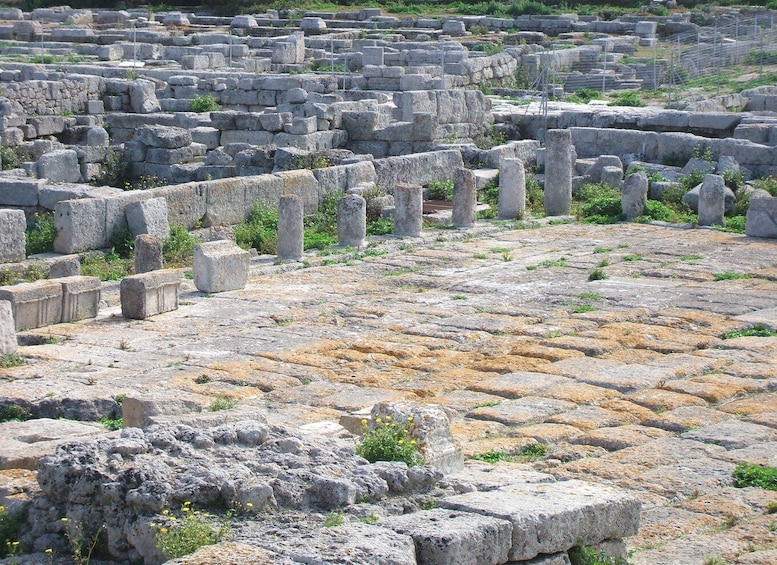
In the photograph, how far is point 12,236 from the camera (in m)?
17.3

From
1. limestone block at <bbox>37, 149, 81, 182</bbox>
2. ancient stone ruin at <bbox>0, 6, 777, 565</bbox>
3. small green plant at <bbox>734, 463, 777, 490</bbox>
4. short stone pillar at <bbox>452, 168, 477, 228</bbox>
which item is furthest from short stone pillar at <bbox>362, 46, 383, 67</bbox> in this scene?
small green plant at <bbox>734, 463, 777, 490</bbox>

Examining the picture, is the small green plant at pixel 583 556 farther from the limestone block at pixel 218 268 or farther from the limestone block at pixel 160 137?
the limestone block at pixel 160 137

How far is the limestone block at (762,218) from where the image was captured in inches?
816

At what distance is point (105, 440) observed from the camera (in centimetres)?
774

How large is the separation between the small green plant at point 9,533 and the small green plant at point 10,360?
533 centimetres

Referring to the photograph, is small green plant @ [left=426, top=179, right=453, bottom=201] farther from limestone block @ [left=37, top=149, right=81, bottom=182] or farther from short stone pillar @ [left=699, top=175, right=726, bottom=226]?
limestone block @ [left=37, top=149, right=81, bottom=182]

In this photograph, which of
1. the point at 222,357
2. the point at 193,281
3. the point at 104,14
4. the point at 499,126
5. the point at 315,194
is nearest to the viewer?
the point at 222,357

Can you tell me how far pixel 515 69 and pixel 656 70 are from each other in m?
4.02

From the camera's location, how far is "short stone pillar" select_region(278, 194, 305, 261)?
18469mm

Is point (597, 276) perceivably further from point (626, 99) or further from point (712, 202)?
point (626, 99)

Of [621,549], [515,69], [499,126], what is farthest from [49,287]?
[515,69]

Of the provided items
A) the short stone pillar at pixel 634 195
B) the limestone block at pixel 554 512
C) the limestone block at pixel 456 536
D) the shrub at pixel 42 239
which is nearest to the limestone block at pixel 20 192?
the shrub at pixel 42 239

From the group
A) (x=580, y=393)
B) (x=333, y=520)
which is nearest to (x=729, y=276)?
(x=580, y=393)

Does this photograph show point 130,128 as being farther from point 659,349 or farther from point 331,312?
point 659,349
